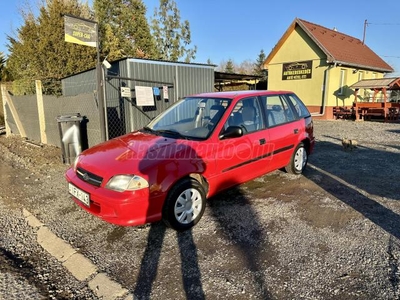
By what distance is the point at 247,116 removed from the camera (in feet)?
14.2

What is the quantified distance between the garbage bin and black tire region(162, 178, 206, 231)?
4.27m

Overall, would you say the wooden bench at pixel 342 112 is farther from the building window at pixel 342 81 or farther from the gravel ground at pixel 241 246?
the gravel ground at pixel 241 246

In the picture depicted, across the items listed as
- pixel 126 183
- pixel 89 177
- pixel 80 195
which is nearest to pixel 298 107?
pixel 126 183

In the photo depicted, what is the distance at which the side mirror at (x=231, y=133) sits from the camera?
12.3ft

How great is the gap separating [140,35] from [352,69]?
1730 cm

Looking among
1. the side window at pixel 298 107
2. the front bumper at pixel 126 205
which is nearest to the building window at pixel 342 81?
the side window at pixel 298 107

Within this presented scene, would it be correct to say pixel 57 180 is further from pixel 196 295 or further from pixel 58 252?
pixel 196 295

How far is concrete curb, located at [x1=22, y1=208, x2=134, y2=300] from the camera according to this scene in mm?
2465

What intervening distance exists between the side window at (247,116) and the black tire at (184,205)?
→ 1.05 metres

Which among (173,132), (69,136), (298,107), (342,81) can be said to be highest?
(342,81)

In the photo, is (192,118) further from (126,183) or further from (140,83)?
(140,83)

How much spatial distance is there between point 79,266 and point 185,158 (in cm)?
161

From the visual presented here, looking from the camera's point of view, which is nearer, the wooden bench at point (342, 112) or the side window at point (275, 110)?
the side window at point (275, 110)

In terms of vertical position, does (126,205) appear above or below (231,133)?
below
